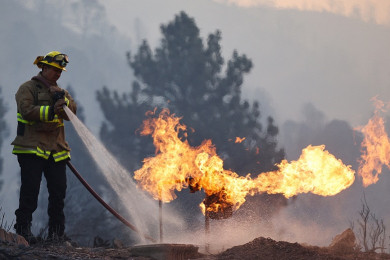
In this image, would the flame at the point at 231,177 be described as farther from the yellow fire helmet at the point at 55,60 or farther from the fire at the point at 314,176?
the yellow fire helmet at the point at 55,60

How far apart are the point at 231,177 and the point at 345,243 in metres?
1.91

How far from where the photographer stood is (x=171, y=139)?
31.6ft

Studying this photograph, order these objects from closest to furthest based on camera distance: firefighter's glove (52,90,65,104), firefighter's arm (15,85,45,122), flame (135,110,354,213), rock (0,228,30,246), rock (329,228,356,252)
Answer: rock (0,228,30,246) → firefighter's arm (15,85,45,122) → firefighter's glove (52,90,65,104) → rock (329,228,356,252) → flame (135,110,354,213)

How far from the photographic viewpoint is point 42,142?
6.66m

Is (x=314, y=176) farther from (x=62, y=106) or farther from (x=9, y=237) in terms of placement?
(x=9, y=237)

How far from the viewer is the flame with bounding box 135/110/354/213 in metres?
8.05

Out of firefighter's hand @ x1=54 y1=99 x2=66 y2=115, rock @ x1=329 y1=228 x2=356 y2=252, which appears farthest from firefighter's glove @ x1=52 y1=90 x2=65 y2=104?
rock @ x1=329 y1=228 x2=356 y2=252

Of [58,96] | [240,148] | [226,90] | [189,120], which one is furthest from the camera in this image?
[226,90]

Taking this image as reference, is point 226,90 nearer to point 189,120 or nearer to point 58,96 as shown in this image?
point 189,120

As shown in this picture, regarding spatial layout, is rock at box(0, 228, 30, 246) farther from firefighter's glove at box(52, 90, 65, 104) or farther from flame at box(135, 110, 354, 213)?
flame at box(135, 110, 354, 213)

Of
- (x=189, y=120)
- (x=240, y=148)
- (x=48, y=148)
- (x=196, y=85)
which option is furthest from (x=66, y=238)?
Result: (x=196, y=85)

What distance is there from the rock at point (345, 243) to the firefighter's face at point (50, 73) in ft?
14.8

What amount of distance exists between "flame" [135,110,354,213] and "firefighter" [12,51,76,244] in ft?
6.06

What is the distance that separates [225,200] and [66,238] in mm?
2375
